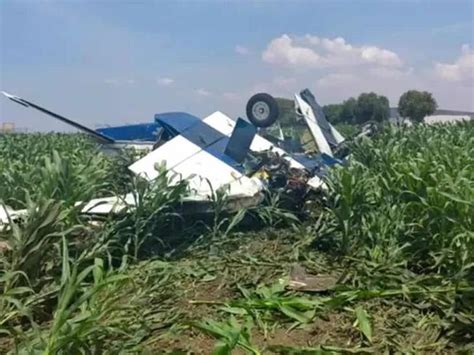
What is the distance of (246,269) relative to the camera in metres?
3.43

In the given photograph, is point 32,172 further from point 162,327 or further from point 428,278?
point 428,278

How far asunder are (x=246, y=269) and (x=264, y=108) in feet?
21.0

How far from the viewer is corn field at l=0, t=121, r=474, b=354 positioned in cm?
241

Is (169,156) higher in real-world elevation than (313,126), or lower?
lower

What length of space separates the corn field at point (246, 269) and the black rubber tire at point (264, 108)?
4.81 m

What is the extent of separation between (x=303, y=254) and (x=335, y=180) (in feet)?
2.47

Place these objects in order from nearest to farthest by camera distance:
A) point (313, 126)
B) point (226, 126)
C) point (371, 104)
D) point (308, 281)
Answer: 1. point (308, 281)
2. point (226, 126)
3. point (313, 126)
4. point (371, 104)

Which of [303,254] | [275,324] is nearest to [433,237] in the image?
[303,254]

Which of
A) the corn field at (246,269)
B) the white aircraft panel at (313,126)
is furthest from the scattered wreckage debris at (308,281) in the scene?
the white aircraft panel at (313,126)

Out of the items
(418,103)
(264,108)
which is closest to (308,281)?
(264,108)

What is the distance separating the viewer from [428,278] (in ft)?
9.74

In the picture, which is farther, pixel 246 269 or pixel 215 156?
pixel 215 156

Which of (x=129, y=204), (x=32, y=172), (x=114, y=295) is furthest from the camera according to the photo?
(x=32, y=172)

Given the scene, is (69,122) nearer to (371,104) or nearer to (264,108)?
(264,108)
